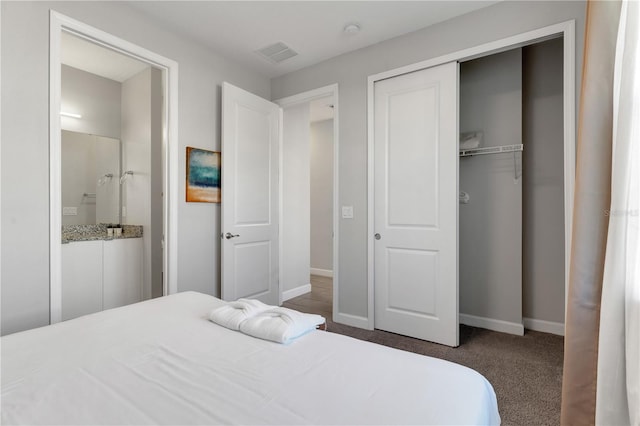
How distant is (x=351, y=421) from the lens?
0.81 metres

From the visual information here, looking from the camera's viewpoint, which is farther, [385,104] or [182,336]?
[385,104]

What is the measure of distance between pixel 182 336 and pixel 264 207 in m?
2.24

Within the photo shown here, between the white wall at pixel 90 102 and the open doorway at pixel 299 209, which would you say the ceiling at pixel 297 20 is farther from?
the white wall at pixel 90 102

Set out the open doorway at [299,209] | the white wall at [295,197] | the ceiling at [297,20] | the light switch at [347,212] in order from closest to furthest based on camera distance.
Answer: the ceiling at [297,20], the light switch at [347,212], the open doorway at [299,209], the white wall at [295,197]

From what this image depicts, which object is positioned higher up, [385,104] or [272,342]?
[385,104]

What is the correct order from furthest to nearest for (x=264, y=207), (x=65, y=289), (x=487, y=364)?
(x=264, y=207) < (x=65, y=289) < (x=487, y=364)

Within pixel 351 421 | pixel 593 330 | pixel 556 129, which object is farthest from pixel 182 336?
pixel 556 129

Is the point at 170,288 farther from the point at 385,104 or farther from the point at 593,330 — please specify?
the point at 593,330

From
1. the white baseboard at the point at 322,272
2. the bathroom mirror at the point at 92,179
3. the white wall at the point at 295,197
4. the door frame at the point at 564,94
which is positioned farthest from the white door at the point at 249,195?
the white baseboard at the point at 322,272

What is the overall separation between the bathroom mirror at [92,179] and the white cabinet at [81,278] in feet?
2.55

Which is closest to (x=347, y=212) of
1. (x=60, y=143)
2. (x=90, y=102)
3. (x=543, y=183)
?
(x=543, y=183)

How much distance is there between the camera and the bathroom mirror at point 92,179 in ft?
12.1

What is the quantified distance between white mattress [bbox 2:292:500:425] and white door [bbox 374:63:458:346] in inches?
67.7

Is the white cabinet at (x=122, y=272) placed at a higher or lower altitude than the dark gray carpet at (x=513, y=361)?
higher
